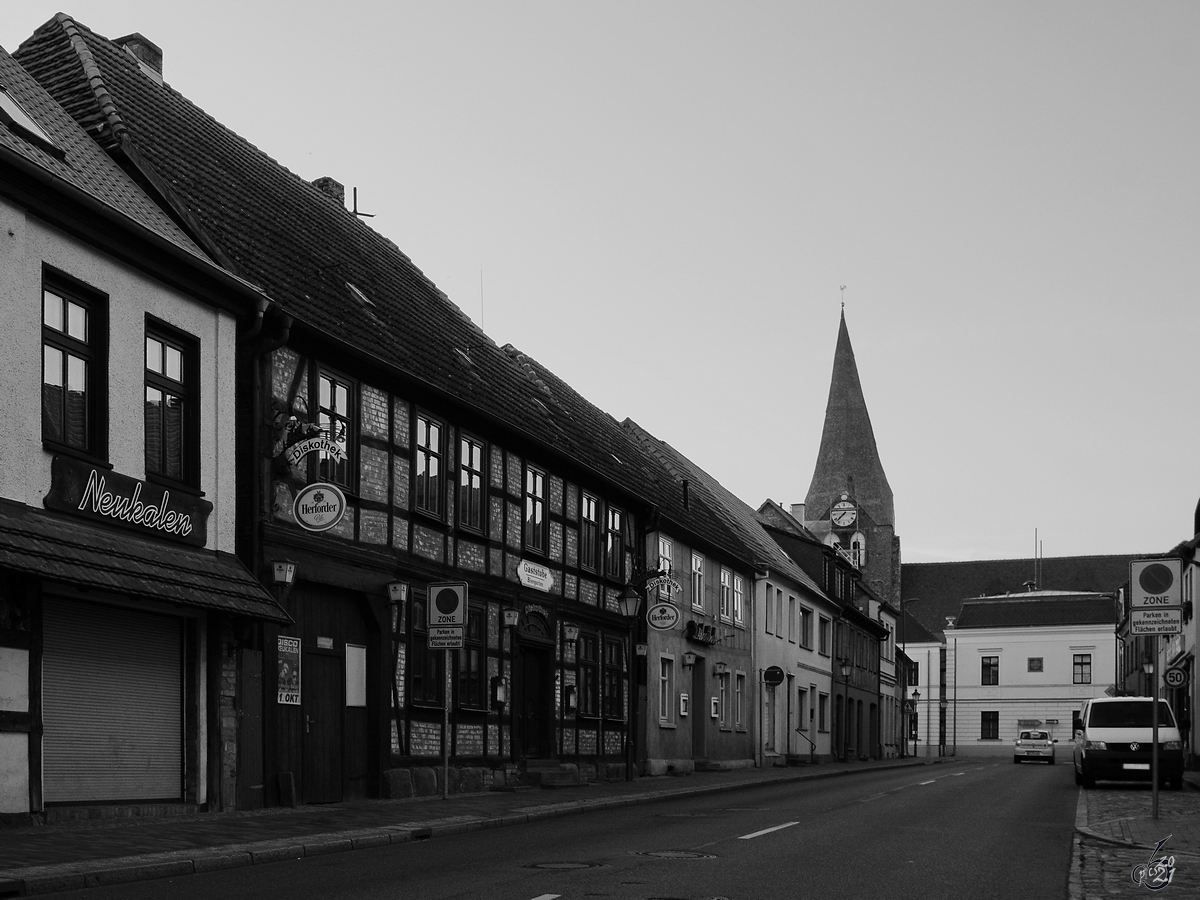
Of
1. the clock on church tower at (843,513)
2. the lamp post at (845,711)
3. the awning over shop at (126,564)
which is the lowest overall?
the lamp post at (845,711)

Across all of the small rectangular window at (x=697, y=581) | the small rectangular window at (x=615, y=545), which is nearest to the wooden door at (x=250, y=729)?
the small rectangular window at (x=615, y=545)

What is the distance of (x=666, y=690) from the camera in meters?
36.1

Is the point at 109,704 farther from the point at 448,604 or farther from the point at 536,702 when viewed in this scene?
the point at 536,702

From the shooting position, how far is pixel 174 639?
683 inches

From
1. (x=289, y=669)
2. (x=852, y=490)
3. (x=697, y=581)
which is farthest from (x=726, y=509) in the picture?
(x=852, y=490)

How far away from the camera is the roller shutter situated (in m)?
15.3

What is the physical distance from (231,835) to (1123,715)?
1980 cm

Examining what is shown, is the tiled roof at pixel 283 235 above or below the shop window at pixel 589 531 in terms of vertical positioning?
above

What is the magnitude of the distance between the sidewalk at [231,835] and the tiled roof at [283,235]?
615cm

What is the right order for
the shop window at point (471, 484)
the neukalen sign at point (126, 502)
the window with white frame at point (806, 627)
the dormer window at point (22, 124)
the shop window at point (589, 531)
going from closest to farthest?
1. the neukalen sign at point (126, 502)
2. the dormer window at point (22, 124)
3. the shop window at point (471, 484)
4. the shop window at point (589, 531)
5. the window with white frame at point (806, 627)

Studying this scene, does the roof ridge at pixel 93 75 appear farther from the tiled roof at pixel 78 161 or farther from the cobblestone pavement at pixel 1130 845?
the cobblestone pavement at pixel 1130 845

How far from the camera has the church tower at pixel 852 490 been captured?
110250 millimetres

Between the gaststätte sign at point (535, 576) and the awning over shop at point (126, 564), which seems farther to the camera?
the gaststätte sign at point (535, 576)

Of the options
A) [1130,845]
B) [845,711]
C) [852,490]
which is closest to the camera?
[1130,845]
